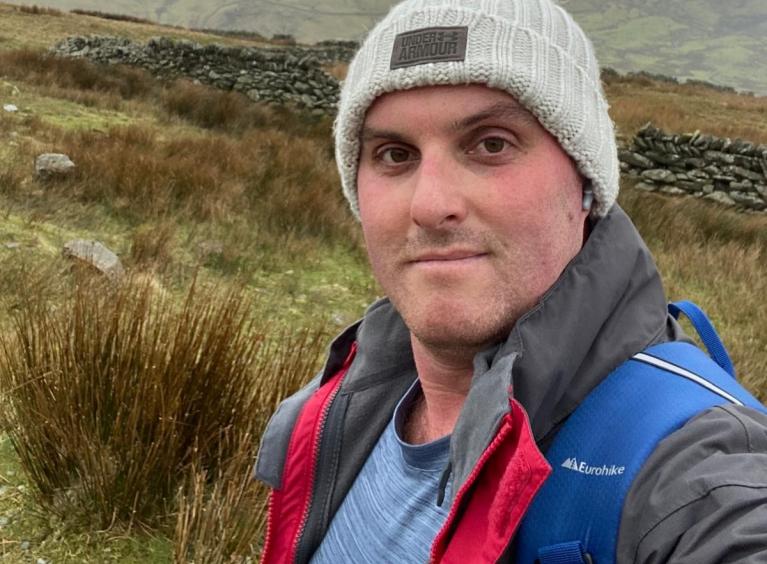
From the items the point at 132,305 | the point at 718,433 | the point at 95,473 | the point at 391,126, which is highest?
the point at 391,126

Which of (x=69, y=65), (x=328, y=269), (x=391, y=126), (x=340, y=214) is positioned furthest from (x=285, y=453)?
(x=69, y=65)

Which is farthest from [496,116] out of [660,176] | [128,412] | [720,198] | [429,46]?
[660,176]

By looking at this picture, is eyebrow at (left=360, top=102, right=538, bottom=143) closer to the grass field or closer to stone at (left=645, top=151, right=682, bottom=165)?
the grass field

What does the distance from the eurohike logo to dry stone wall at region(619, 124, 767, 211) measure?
1052 centimetres

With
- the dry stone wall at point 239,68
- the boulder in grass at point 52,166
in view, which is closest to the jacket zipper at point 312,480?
the boulder in grass at point 52,166

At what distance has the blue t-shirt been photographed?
125cm

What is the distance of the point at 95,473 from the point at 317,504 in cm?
102

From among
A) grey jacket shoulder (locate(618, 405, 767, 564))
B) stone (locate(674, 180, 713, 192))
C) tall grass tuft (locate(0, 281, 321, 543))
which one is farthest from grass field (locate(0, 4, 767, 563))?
grey jacket shoulder (locate(618, 405, 767, 564))

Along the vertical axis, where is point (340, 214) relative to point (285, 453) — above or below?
below

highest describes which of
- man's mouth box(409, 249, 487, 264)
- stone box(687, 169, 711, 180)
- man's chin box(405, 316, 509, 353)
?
man's mouth box(409, 249, 487, 264)

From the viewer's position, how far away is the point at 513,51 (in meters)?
1.19

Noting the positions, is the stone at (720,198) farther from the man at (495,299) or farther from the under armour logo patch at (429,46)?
the under armour logo patch at (429,46)

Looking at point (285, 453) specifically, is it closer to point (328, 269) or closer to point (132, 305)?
point (132, 305)

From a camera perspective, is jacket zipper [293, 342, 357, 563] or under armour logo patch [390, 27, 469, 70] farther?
jacket zipper [293, 342, 357, 563]
